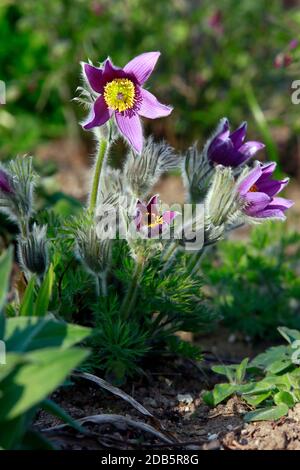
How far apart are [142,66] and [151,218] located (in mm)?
390

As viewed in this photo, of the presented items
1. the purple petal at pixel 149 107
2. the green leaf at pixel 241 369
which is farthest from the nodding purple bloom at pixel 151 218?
the green leaf at pixel 241 369

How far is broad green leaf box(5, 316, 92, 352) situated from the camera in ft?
5.14

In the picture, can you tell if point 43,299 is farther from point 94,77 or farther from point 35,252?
point 94,77

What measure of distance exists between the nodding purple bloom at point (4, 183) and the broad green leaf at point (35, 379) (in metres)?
0.66

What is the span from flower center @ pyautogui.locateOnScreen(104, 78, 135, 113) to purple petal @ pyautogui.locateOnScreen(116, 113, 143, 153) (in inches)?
1.0

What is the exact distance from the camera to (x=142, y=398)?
7.22 ft

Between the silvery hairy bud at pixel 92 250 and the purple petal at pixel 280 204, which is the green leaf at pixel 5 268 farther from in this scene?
the purple petal at pixel 280 204

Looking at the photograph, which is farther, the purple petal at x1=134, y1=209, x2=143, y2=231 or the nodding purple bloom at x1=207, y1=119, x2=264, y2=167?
the nodding purple bloom at x1=207, y1=119, x2=264, y2=167

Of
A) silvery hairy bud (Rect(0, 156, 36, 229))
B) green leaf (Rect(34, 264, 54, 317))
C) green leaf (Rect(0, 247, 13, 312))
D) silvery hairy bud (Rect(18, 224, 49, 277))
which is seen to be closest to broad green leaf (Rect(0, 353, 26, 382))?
green leaf (Rect(0, 247, 13, 312))

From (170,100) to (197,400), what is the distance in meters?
2.61

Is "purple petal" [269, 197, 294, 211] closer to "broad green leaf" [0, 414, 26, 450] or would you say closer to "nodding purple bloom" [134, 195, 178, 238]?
"nodding purple bloom" [134, 195, 178, 238]

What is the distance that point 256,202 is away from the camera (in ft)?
6.53
